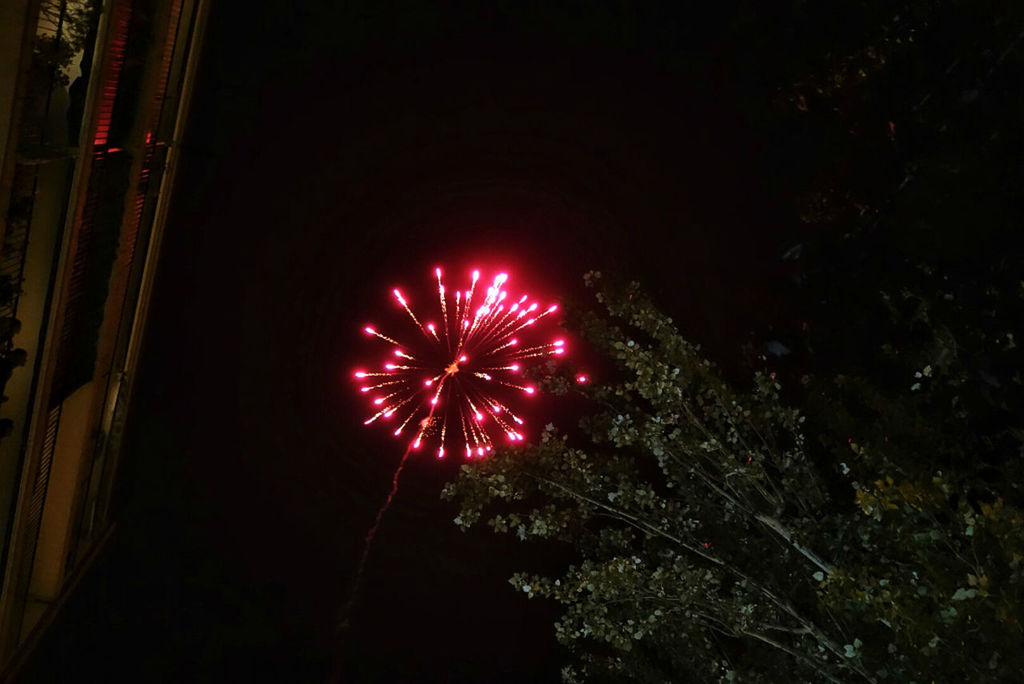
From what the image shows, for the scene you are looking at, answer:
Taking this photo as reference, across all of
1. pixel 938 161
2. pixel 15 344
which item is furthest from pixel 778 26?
pixel 15 344

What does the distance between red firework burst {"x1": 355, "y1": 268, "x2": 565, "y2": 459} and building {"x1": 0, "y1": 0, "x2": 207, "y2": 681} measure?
368 centimetres

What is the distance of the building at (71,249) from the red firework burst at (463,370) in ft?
12.1

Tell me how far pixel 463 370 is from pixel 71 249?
→ 16.4 ft

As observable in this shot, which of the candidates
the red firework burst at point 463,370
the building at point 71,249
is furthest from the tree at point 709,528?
the building at point 71,249

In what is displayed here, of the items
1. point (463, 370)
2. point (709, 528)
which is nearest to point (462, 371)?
point (463, 370)

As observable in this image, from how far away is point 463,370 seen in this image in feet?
34.1

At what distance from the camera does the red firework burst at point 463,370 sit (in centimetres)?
1046

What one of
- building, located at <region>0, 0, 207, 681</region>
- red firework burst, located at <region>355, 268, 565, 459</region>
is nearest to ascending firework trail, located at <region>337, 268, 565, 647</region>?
red firework burst, located at <region>355, 268, 565, 459</region>

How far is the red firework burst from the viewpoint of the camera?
10461 mm

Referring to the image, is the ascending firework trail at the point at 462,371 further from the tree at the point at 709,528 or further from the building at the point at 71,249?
the building at the point at 71,249

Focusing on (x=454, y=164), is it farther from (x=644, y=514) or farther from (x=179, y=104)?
(x=644, y=514)

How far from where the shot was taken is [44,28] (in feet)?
22.5

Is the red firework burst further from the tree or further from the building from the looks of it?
the building

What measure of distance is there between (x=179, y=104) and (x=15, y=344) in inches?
147
